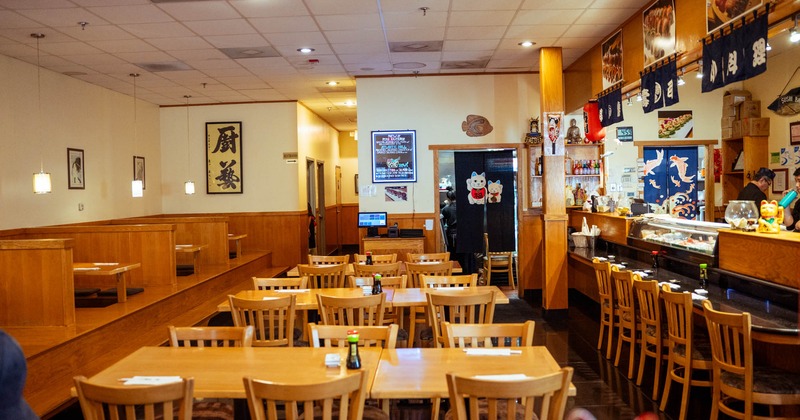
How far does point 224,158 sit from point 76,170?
295cm

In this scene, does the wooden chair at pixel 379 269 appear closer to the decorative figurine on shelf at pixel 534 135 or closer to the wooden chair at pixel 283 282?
the wooden chair at pixel 283 282

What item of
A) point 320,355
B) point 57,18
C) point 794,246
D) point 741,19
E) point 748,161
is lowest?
point 320,355

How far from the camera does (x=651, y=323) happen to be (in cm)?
463

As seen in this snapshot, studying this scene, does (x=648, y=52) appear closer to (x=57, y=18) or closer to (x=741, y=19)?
(x=741, y=19)

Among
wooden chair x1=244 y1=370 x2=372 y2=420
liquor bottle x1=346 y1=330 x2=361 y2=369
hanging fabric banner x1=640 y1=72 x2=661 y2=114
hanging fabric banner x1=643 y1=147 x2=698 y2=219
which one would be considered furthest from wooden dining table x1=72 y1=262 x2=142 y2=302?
hanging fabric banner x1=643 y1=147 x2=698 y2=219

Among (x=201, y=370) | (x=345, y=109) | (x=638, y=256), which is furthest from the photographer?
(x=345, y=109)

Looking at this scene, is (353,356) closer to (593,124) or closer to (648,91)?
(648,91)

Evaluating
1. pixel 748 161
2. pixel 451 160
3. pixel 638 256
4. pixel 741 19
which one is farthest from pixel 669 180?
pixel 741 19

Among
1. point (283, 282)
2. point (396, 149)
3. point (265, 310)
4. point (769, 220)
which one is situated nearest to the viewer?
point (265, 310)

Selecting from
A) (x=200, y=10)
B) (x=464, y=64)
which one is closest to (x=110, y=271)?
(x=200, y=10)

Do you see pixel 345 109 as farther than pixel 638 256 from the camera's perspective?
Yes

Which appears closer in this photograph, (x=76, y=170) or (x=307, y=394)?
(x=307, y=394)

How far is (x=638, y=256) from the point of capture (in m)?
6.47

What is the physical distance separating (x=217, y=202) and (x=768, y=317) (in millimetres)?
9538
